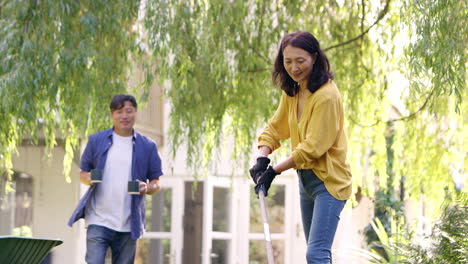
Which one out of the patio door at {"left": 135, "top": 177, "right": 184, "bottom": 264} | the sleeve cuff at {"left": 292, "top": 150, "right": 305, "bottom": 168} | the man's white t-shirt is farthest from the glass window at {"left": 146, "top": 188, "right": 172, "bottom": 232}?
the sleeve cuff at {"left": 292, "top": 150, "right": 305, "bottom": 168}

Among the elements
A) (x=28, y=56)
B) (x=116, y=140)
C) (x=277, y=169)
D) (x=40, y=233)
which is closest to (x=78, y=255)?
(x=40, y=233)

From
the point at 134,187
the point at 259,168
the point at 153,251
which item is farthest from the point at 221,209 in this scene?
the point at 259,168

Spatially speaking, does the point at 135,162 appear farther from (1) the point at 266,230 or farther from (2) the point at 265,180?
(1) the point at 266,230

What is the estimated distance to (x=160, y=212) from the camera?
47.1 feet

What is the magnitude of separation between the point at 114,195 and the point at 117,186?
63mm

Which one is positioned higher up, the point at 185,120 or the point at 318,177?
the point at 185,120

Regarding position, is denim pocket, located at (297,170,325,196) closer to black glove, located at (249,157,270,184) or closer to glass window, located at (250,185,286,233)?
black glove, located at (249,157,270,184)

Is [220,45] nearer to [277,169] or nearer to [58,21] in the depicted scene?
[58,21]

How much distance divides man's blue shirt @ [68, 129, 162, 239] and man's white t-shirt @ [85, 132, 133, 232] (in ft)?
0.11

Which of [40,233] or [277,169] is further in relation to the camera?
[40,233]

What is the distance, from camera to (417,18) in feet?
22.3

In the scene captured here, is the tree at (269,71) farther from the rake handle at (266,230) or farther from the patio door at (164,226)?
the patio door at (164,226)

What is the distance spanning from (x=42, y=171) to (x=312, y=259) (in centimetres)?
1009

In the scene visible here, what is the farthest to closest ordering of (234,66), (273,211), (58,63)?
(273,211) → (234,66) → (58,63)
